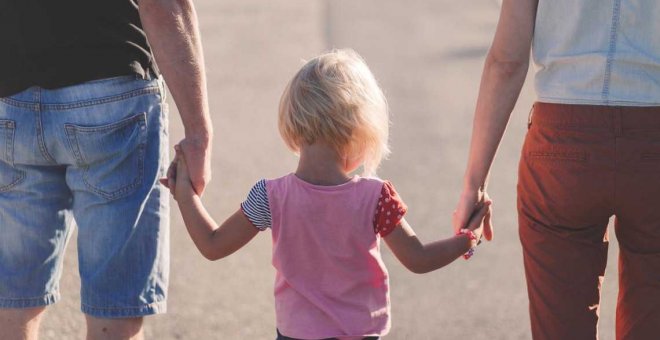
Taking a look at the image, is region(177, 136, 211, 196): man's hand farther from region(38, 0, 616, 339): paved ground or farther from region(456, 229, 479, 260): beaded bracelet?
region(38, 0, 616, 339): paved ground

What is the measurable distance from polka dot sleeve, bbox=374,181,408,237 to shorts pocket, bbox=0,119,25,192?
978 mm

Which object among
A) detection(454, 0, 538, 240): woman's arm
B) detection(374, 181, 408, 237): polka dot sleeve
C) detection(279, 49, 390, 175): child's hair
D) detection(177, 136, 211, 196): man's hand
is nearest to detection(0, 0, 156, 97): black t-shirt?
detection(177, 136, 211, 196): man's hand

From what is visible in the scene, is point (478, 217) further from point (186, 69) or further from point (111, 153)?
point (111, 153)

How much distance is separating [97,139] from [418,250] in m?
0.90

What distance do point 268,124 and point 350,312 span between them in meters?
6.43

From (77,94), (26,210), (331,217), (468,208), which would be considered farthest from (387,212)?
(26,210)

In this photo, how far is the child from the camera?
10.7ft

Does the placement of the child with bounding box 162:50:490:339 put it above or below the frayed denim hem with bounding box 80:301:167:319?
above

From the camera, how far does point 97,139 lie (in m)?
3.37

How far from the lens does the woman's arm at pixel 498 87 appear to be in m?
3.44

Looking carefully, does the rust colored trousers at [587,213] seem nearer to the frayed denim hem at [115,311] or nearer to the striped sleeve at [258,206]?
the striped sleeve at [258,206]

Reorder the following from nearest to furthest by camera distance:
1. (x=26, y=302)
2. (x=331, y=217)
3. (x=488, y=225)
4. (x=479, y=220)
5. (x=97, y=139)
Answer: (x=331, y=217) < (x=97, y=139) < (x=26, y=302) < (x=479, y=220) < (x=488, y=225)

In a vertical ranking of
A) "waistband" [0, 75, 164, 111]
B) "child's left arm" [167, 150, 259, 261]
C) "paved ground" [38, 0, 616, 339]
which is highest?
"waistband" [0, 75, 164, 111]

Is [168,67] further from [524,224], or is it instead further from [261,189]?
[524,224]
